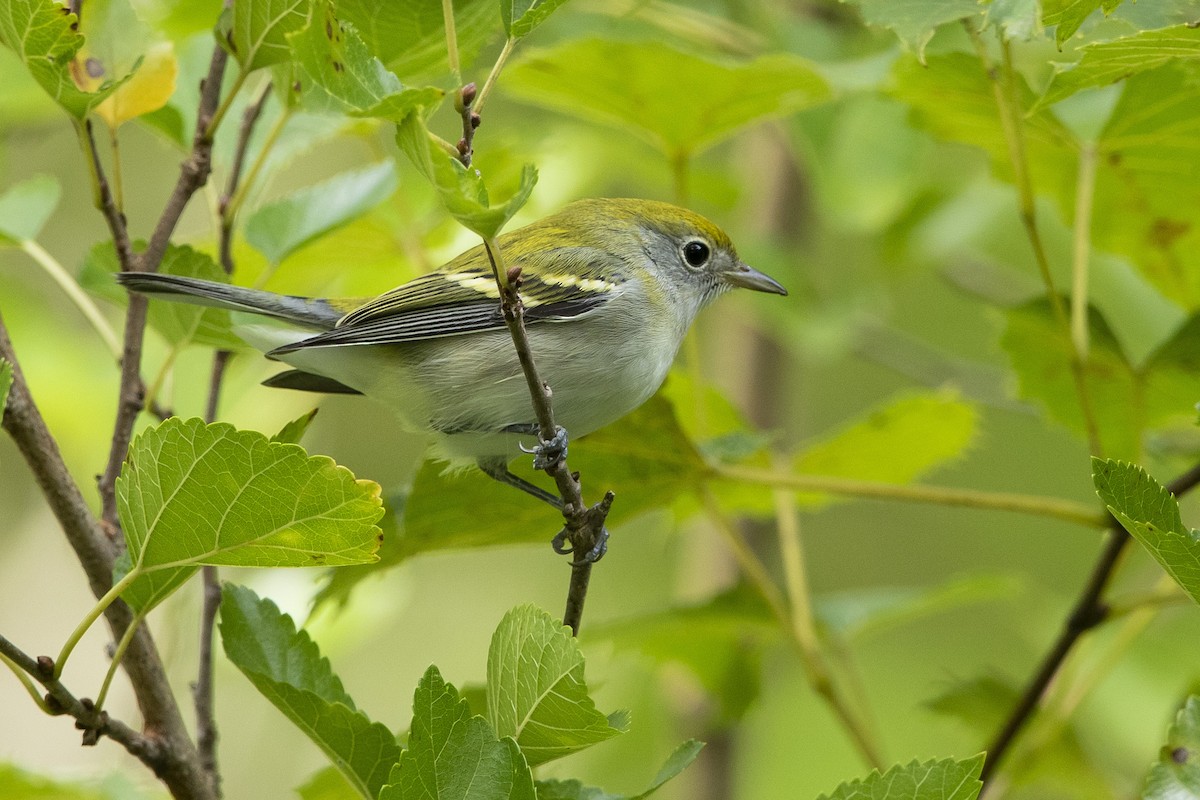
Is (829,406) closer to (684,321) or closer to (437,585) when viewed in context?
Result: (437,585)

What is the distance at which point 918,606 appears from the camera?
8.79 feet

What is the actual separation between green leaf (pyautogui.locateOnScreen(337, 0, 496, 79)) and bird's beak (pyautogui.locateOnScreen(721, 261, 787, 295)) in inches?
49.2

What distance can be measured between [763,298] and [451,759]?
242 cm

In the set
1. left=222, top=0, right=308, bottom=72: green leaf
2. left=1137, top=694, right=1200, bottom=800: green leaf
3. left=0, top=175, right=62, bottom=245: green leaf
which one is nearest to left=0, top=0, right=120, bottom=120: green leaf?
left=222, top=0, right=308, bottom=72: green leaf

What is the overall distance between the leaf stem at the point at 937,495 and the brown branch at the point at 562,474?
1.04ft

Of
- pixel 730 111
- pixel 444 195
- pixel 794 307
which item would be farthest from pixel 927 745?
pixel 444 195

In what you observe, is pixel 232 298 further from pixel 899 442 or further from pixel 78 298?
pixel 899 442

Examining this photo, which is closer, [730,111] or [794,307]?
[730,111]

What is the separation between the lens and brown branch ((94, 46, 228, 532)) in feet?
5.67

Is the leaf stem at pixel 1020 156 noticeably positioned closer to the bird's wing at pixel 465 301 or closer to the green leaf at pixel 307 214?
the bird's wing at pixel 465 301

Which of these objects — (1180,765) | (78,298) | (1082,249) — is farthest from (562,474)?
(1082,249)

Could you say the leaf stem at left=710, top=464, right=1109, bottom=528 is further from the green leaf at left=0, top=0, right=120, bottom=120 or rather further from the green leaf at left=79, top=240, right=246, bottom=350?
the green leaf at left=0, top=0, right=120, bottom=120

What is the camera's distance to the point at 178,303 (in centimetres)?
190

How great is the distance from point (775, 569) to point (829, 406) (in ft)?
10.5
